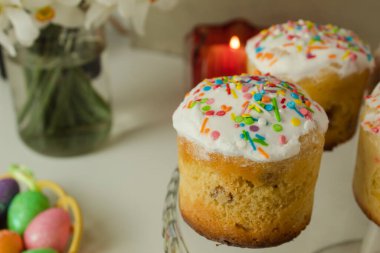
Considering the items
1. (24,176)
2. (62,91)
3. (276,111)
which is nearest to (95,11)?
(62,91)

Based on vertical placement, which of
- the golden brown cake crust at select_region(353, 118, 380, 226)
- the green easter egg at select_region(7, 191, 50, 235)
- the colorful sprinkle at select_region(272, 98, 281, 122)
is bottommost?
the green easter egg at select_region(7, 191, 50, 235)

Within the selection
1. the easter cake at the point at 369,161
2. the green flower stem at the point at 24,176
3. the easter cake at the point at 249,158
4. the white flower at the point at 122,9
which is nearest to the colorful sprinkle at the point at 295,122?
the easter cake at the point at 249,158

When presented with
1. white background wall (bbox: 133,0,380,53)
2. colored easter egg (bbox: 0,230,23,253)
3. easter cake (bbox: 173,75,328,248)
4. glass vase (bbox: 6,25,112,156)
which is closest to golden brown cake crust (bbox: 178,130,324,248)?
easter cake (bbox: 173,75,328,248)

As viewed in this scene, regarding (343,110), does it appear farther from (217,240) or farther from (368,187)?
(217,240)

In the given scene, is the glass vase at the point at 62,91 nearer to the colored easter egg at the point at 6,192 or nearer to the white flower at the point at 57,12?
the white flower at the point at 57,12

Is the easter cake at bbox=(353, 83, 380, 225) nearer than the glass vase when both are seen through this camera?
Yes

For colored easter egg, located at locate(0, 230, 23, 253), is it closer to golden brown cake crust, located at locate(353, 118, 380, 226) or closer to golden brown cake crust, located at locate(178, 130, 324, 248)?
golden brown cake crust, located at locate(178, 130, 324, 248)
